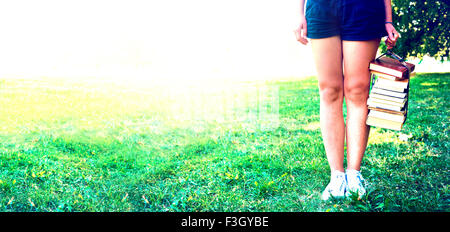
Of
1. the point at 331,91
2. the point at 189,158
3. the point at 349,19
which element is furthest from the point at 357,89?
the point at 189,158

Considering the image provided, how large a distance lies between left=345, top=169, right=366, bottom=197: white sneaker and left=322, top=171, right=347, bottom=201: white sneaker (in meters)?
0.03

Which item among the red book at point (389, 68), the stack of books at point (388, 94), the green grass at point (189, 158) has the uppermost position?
the red book at point (389, 68)

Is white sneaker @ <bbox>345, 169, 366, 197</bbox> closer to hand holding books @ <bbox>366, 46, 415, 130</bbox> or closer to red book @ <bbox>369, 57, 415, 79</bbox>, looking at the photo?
hand holding books @ <bbox>366, 46, 415, 130</bbox>

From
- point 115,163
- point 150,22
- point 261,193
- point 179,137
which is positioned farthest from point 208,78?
point 261,193

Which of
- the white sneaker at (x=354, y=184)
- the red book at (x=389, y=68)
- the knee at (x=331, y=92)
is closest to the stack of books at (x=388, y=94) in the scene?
the red book at (x=389, y=68)

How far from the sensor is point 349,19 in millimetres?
1874

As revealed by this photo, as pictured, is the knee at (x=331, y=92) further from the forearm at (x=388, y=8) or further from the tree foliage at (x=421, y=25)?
the tree foliage at (x=421, y=25)

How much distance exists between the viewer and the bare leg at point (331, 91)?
6.47 ft

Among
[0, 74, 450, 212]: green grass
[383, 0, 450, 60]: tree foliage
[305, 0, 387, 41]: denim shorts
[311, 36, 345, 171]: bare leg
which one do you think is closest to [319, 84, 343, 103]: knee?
→ [311, 36, 345, 171]: bare leg

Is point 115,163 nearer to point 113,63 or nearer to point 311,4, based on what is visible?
point 311,4

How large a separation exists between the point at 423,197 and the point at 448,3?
33.7 feet

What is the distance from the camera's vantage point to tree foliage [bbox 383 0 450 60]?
991cm

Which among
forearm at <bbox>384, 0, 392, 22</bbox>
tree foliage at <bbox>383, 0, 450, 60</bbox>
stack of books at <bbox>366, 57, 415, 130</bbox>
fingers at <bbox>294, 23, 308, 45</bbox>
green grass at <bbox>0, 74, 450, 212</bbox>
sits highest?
tree foliage at <bbox>383, 0, 450, 60</bbox>

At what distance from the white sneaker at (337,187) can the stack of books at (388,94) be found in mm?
388
